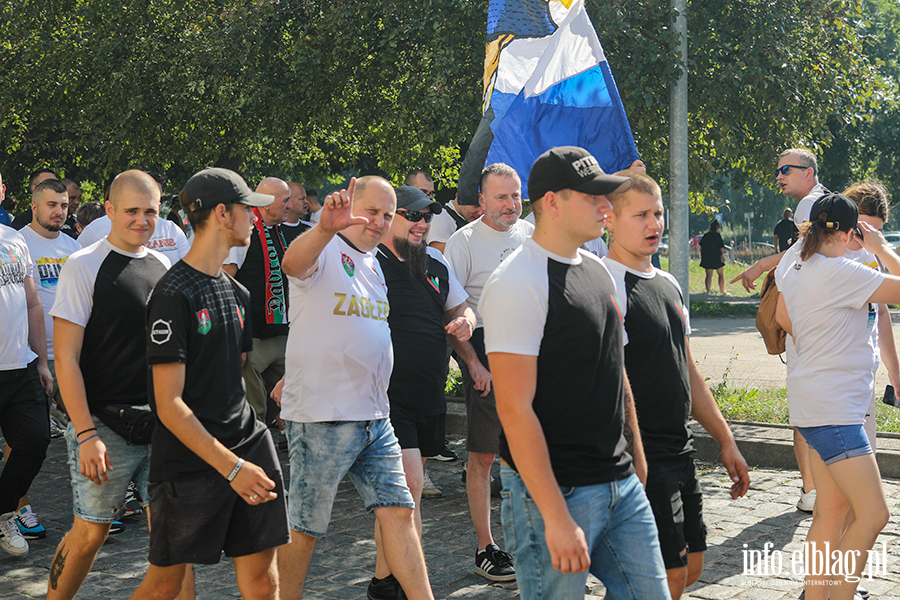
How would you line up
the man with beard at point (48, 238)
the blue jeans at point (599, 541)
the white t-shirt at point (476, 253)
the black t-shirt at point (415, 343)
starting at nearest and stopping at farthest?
the blue jeans at point (599, 541) < the black t-shirt at point (415, 343) < the white t-shirt at point (476, 253) < the man with beard at point (48, 238)

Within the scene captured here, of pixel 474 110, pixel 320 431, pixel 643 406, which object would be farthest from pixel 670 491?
pixel 474 110

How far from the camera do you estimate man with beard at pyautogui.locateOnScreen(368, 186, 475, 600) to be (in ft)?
15.6

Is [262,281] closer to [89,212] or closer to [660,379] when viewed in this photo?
[89,212]

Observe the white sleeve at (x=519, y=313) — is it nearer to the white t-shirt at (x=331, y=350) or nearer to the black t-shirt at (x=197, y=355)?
the black t-shirt at (x=197, y=355)

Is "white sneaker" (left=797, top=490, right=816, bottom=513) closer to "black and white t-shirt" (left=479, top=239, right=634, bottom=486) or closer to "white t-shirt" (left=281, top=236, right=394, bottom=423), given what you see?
"white t-shirt" (left=281, top=236, right=394, bottom=423)

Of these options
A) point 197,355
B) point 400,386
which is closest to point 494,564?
point 400,386

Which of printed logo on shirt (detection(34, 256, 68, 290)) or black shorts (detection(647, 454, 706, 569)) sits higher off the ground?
printed logo on shirt (detection(34, 256, 68, 290))

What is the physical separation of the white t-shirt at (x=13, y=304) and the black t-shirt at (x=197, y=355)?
249 cm

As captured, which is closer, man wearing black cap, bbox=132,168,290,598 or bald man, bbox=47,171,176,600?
man wearing black cap, bbox=132,168,290,598

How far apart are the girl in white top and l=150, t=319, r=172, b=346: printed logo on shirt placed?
8.92ft

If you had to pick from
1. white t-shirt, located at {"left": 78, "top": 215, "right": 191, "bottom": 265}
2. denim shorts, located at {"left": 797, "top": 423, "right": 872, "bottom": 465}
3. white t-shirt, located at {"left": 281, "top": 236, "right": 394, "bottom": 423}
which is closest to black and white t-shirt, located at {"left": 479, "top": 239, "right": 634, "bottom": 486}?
white t-shirt, located at {"left": 281, "top": 236, "right": 394, "bottom": 423}

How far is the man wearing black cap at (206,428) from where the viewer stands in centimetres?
336

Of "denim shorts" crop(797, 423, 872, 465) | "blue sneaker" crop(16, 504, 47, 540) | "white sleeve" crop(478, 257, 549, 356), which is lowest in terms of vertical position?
"blue sneaker" crop(16, 504, 47, 540)

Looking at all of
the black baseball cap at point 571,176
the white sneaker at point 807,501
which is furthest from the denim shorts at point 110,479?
the white sneaker at point 807,501
